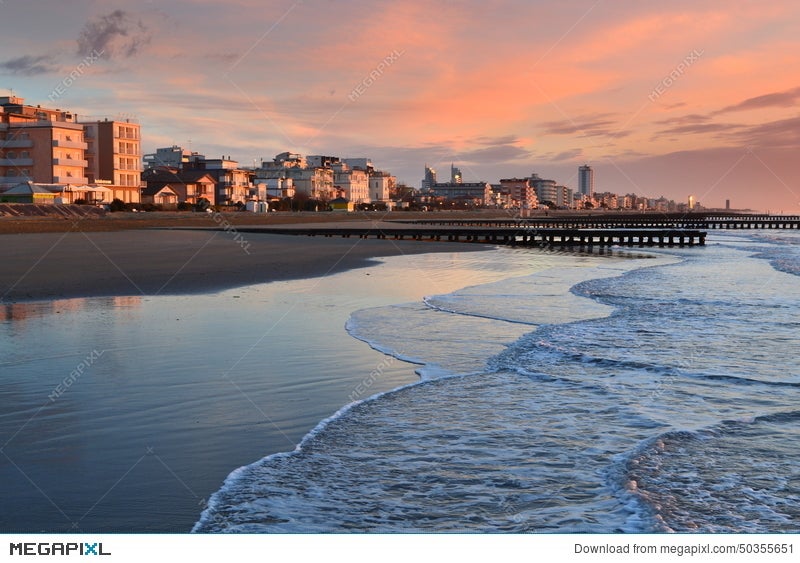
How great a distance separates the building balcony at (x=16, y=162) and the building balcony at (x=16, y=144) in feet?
4.14

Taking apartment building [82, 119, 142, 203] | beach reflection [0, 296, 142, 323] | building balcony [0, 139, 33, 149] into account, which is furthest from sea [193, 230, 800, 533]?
apartment building [82, 119, 142, 203]

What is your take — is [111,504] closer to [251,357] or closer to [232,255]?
[251,357]

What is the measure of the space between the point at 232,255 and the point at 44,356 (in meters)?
21.9

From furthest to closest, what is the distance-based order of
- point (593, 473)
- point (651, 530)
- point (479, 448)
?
point (479, 448), point (593, 473), point (651, 530)

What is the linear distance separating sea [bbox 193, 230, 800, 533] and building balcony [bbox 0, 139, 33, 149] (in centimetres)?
7165

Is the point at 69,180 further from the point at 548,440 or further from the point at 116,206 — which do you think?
the point at 548,440

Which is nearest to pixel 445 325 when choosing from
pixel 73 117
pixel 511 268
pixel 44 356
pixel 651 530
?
pixel 44 356

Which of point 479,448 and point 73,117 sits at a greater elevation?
point 73,117

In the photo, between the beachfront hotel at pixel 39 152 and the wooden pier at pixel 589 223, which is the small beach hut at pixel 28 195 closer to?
the beachfront hotel at pixel 39 152

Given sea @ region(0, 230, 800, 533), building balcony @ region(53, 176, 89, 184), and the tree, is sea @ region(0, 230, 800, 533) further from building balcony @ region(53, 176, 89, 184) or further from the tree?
building balcony @ region(53, 176, 89, 184)

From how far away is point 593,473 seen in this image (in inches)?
235

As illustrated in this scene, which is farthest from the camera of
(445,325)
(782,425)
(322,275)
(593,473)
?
(322,275)
